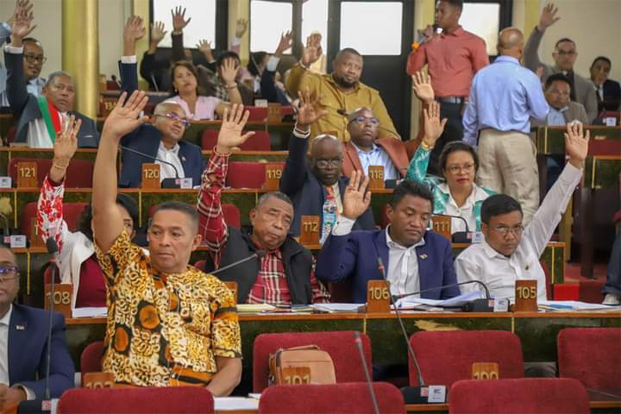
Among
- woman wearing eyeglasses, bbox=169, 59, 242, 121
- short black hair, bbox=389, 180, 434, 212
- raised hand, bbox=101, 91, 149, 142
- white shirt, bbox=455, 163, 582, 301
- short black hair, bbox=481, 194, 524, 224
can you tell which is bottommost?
white shirt, bbox=455, 163, 582, 301

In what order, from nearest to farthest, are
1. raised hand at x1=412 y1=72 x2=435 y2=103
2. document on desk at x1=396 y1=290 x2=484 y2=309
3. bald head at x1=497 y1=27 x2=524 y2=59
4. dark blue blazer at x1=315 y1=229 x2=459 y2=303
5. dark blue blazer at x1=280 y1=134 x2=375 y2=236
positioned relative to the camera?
document on desk at x1=396 y1=290 x2=484 y2=309 < dark blue blazer at x1=315 y1=229 x2=459 y2=303 < dark blue blazer at x1=280 y1=134 x2=375 y2=236 < raised hand at x1=412 y1=72 x2=435 y2=103 < bald head at x1=497 y1=27 x2=524 y2=59

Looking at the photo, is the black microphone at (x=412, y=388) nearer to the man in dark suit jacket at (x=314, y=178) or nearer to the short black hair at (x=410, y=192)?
the short black hair at (x=410, y=192)

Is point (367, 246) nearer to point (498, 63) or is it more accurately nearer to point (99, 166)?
point (99, 166)

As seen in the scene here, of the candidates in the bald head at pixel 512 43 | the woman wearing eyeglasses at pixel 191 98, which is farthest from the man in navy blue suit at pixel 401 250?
the woman wearing eyeglasses at pixel 191 98

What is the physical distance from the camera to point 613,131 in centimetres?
705

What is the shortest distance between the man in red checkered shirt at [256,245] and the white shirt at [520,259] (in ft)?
2.02

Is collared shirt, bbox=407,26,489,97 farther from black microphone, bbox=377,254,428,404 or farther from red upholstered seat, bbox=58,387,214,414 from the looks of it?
red upholstered seat, bbox=58,387,214,414

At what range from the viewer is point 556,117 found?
763 cm

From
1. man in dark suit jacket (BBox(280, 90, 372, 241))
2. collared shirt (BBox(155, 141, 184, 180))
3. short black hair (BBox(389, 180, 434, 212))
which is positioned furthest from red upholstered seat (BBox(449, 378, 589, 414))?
collared shirt (BBox(155, 141, 184, 180))

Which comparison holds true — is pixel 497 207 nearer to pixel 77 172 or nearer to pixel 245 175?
pixel 245 175

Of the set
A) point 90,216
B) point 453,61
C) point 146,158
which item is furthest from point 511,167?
point 90,216

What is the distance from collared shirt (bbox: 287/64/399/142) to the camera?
6.44 m

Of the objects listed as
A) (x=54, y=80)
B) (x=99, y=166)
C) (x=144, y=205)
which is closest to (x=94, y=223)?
(x=99, y=166)

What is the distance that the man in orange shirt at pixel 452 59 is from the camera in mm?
6750
